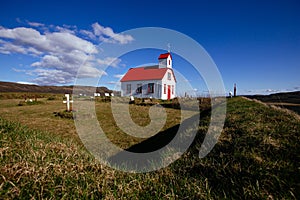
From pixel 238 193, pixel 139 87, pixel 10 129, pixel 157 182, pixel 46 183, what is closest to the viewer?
pixel 238 193

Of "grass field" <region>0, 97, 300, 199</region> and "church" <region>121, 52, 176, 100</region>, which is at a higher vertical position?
"church" <region>121, 52, 176, 100</region>

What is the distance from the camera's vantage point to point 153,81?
29.8m

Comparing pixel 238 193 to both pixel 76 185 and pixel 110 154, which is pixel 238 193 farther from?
pixel 110 154

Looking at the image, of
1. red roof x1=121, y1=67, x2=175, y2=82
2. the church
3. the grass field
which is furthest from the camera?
red roof x1=121, y1=67, x2=175, y2=82

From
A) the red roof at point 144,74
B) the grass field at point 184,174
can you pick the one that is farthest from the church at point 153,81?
the grass field at point 184,174

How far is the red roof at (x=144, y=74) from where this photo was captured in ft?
98.7

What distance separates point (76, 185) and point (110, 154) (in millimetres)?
3454

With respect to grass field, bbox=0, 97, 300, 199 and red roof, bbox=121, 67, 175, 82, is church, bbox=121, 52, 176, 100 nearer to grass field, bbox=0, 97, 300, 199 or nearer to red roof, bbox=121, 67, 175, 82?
red roof, bbox=121, 67, 175, 82

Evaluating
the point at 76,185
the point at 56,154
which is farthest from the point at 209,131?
the point at 56,154

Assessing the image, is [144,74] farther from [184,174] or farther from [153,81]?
[184,174]

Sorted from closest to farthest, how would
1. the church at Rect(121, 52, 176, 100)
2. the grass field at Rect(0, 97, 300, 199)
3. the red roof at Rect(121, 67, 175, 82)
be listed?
the grass field at Rect(0, 97, 300, 199), the church at Rect(121, 52, 176, 100), the red roof at Rect(121, 67, 175, 82)

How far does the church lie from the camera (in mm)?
29562

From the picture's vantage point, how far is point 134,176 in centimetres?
254

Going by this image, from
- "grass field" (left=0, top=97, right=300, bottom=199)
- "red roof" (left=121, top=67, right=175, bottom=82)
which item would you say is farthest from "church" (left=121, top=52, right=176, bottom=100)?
"grass field" (left=0, top=97, right=300, bottom=199)
